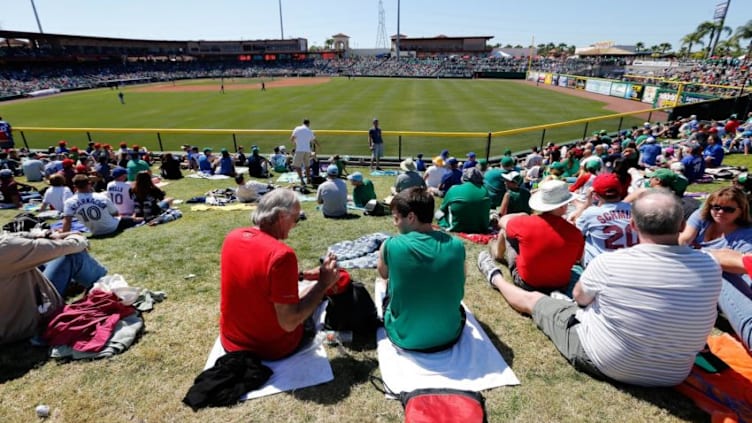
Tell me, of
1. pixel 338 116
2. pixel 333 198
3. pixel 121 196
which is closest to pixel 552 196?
pixel 333 198

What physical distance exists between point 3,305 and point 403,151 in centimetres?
1482

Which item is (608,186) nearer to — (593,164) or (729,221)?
(729,221)

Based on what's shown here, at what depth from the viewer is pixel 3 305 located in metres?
3.50

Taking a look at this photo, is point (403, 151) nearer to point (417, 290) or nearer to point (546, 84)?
point (417, 290)

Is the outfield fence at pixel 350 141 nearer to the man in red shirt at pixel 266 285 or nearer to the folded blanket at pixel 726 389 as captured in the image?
the man in red shirt at pixel 266 285

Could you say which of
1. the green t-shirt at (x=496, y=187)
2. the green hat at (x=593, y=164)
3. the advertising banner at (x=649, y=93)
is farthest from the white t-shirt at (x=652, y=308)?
the advertising banner at (x=649, y=93)

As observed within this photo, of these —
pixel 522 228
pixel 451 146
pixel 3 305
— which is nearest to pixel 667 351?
pixel 522 228

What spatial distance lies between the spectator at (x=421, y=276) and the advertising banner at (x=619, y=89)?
41950mm

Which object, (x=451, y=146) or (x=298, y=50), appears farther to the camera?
(x=298, y=50)

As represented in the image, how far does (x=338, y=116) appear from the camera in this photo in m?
26.1

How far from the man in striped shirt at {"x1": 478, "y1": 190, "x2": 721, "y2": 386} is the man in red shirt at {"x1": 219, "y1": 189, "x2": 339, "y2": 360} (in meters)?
2.16

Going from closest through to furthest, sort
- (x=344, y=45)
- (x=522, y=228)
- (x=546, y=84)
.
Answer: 1. (x=522, y=228)
2. (x=546, y=84)
3. (x=344, y=45)

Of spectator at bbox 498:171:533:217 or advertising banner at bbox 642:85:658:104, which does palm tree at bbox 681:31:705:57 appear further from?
spectator at bbox 498:171:533:217

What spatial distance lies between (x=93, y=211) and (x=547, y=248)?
7.23 meters
